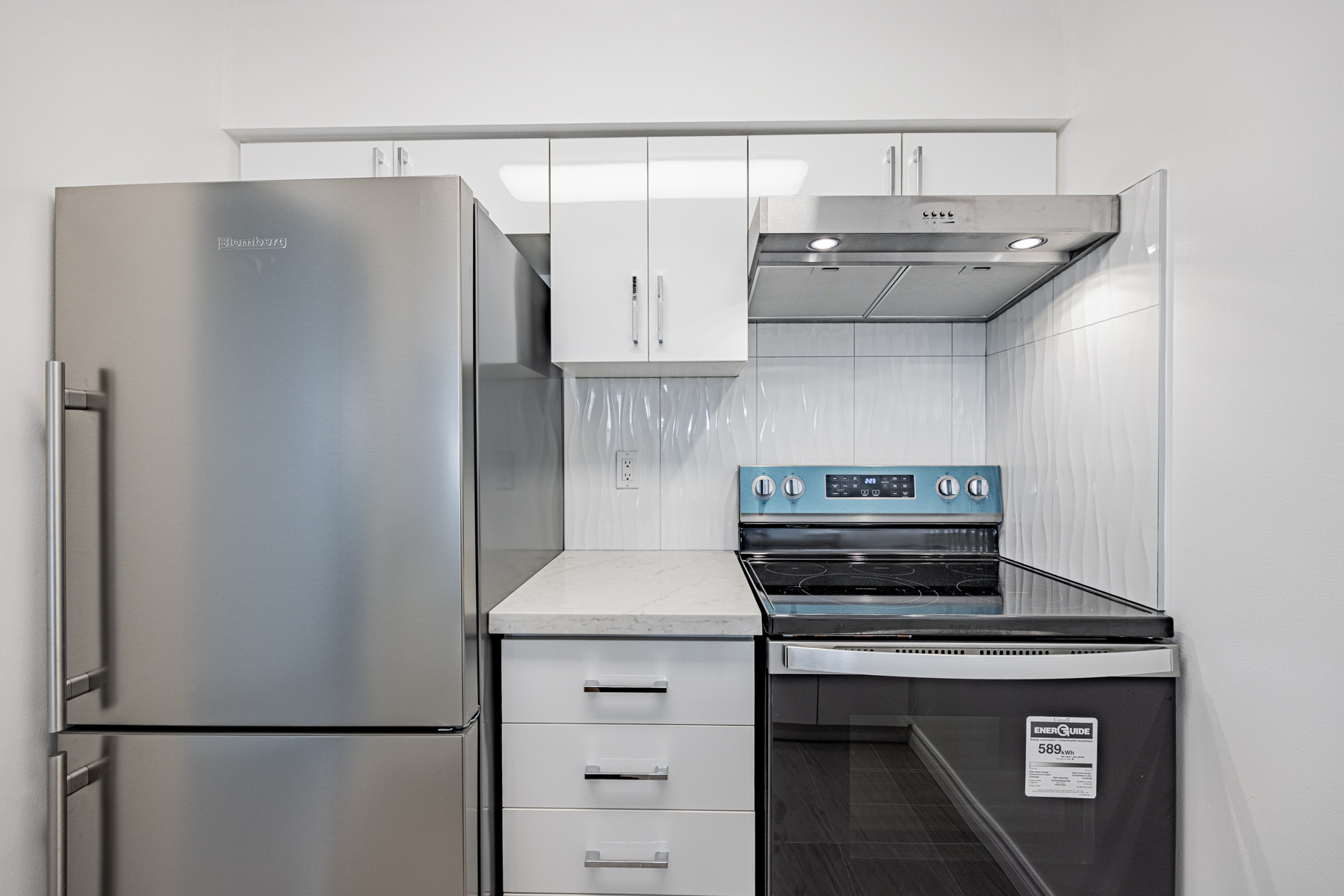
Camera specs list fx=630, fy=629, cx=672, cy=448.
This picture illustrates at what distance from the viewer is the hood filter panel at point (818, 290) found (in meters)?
1.50

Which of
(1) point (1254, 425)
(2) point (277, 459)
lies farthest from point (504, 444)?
(1) point (1254, 425)

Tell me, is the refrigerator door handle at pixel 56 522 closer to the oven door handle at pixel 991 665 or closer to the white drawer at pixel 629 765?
the white drawer at pixel 629 765

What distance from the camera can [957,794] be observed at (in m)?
1.17

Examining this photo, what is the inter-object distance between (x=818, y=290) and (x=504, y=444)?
35.1 inches

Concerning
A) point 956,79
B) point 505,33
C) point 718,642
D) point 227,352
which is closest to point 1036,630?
point 718,642

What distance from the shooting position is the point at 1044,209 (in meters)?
Result: 1.32

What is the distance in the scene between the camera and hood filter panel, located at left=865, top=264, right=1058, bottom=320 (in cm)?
151

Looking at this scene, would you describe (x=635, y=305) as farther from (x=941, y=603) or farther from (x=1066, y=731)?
(x=1066, y=731)

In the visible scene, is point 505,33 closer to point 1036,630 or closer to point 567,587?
point 567,587

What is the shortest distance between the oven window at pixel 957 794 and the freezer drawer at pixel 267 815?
2.02ft

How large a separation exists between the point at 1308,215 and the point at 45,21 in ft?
6.92

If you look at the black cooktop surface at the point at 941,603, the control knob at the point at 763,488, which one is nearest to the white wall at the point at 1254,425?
the black cooktop surface at the point at 941,603

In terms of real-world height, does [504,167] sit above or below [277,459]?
above

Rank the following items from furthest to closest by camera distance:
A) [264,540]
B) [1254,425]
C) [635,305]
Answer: [635,305] < [264,540] < [1254,425]
